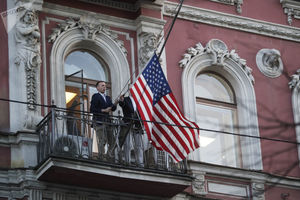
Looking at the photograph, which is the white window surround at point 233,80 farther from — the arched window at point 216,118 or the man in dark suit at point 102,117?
the man in dark suit at point 102,117

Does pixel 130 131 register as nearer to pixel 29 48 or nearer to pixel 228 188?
pixel 29 48

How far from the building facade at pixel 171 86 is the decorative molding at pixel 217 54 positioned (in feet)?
0.09

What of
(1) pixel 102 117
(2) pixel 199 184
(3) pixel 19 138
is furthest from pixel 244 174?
(3) pixel 19 138

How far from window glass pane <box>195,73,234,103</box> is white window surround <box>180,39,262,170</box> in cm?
16

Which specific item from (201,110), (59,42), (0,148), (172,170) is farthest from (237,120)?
(0,148)

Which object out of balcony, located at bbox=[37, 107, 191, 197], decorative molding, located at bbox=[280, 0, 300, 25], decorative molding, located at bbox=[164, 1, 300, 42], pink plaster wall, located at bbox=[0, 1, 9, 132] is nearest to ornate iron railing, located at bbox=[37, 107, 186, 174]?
balcony, located at bbox=[37, 107, 191, 197]

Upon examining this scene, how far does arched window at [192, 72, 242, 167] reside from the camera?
72.6 ft

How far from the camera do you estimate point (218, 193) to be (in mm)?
21172

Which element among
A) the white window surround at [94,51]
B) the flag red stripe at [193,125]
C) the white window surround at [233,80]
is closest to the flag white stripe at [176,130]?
the flag red stripe at [193,125]

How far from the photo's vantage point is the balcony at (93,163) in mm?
18609

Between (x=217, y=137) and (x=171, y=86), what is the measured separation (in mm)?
1678

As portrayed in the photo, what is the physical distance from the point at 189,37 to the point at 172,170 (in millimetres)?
3870

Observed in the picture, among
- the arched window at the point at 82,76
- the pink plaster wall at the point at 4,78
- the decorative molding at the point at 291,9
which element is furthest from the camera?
the decorative molding at the point at 291,9

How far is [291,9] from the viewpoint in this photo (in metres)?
24.3
